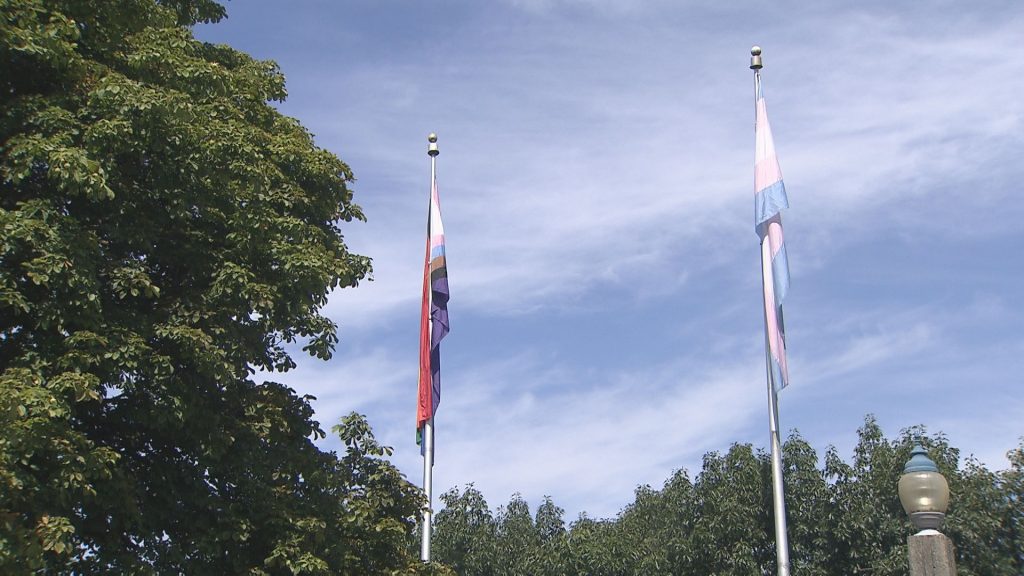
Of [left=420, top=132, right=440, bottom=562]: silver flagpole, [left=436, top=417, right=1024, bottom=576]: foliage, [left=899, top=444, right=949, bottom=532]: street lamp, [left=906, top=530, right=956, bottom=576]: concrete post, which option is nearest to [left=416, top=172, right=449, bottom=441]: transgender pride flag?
[left=420, top=132, right=440, bottom=562]: silver flagpole

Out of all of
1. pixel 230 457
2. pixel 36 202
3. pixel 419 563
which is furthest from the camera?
pixel 419 563

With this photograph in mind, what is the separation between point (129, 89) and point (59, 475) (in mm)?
4843

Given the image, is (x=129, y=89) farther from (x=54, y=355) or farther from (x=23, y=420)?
(x=23, y=420)

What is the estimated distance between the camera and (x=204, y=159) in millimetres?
15219

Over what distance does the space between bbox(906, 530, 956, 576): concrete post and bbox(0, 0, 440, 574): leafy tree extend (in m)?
8.82

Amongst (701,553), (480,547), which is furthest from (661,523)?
(480,547)

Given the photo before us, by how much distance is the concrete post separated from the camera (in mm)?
7977

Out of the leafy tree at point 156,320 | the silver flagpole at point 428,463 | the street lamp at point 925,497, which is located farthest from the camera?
the silver flagpole at point 428,463

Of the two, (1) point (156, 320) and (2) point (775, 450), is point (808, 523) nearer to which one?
(2) point (775, 450)

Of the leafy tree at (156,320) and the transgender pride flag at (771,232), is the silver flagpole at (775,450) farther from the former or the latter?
the leafy tree at (156,320)

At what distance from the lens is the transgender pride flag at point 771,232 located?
24.0 meters

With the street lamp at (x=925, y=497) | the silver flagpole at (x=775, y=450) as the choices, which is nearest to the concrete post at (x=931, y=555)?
the street lamp at (x=925, y=497)

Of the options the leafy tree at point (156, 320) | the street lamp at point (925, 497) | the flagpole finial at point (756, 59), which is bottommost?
the street lamp at point (925, 497)

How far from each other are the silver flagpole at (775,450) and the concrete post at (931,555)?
46.5 ft
